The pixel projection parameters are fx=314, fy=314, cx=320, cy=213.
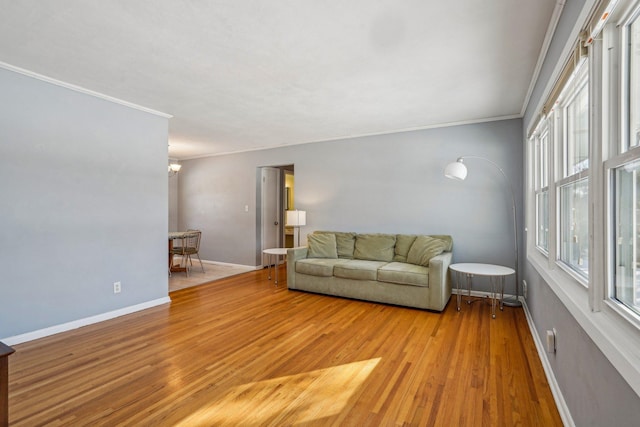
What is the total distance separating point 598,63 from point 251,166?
5618mm

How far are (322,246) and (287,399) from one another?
9.86 feet

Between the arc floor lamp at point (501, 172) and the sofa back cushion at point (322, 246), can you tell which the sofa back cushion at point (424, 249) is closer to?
the arc floor lamp at point (501, 172)

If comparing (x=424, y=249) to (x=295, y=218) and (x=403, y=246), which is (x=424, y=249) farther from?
(x=295, y=218)

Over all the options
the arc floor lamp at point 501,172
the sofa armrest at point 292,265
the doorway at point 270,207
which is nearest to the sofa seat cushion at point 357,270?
the sofa armrest at point 292,265

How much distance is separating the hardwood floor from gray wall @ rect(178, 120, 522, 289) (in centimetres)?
125

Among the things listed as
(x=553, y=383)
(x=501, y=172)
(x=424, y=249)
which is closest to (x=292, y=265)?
(x=424, y=249)

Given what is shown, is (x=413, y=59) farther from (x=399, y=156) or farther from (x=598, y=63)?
(x=399, y=156)

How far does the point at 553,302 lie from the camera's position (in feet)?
7.09

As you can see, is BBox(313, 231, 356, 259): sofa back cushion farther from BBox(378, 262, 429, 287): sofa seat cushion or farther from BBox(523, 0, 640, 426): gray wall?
BBox(523, 0, 640, 426): gray wall

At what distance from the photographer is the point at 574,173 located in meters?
2.04

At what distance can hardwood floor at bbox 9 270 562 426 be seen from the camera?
1.85 m

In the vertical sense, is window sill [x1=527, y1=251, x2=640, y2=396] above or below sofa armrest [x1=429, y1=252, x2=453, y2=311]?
above

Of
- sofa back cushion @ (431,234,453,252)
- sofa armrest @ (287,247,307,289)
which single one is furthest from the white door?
sofa back cushion @ (431,234,453,252)

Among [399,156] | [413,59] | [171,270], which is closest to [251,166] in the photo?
[171,270]
